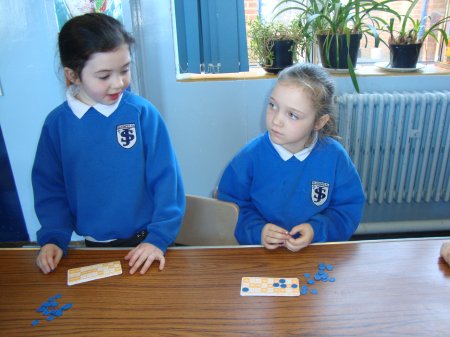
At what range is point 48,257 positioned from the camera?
1.03m

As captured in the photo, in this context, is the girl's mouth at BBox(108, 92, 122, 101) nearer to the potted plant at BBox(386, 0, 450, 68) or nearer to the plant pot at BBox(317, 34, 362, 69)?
the plant pot at BBox(317, 34, 362, 69)

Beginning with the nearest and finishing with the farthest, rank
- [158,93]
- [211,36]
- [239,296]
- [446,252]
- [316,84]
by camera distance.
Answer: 1. [239,296]
2. [446,252]
3. [316,84]
4. [211,36]
5. [158,93]

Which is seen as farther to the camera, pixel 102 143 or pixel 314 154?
pixel 314 154

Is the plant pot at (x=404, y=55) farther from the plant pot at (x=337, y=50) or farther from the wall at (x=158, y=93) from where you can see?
the plant pot at (x=337, y=50)

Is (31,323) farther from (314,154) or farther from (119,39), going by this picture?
(314,154)

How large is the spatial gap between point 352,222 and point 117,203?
2.49 feet

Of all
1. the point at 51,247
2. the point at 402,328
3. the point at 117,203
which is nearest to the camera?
the point at 402,328

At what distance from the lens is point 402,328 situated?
784mm

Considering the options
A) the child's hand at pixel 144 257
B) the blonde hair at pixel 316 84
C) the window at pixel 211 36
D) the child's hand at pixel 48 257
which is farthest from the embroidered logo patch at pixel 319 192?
the window at pixel 211 36

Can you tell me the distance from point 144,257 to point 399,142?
188 cm

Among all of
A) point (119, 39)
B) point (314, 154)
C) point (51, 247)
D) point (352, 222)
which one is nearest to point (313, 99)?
point (314, 154)

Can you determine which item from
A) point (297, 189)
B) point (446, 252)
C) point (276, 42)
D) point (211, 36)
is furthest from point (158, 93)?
point (446, 252)

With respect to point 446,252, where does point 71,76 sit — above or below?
above

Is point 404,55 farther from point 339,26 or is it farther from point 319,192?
point 319,192
